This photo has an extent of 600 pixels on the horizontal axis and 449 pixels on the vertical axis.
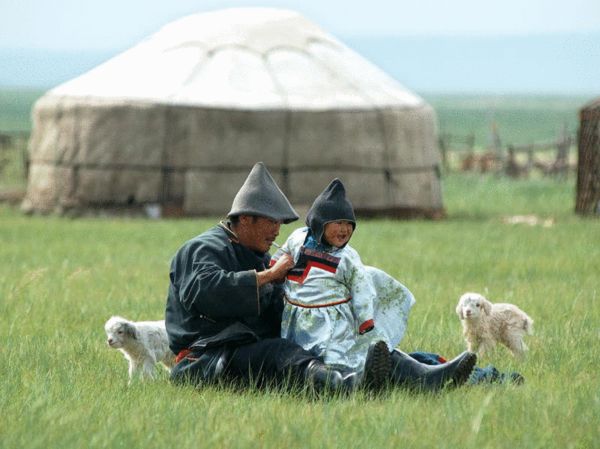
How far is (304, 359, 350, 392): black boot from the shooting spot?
546 centimetres

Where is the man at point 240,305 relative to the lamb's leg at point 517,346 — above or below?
above

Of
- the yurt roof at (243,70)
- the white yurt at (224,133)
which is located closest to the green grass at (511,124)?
the yurt roof at (243,70)

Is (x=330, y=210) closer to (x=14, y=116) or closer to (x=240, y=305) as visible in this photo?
(x=240, y=305)

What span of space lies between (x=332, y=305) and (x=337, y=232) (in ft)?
1.01

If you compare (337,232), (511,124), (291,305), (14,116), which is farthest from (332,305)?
(511,124)

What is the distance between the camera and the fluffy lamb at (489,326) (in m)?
6.77

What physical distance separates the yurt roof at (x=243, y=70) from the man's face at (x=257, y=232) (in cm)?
1204

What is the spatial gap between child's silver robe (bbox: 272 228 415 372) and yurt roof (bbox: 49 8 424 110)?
12.2 m

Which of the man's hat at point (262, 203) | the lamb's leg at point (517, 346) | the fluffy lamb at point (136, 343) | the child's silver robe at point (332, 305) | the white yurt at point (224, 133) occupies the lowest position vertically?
the white yurt at point (224, 133)

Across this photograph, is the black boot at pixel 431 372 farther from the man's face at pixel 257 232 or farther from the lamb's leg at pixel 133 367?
the lamb's leg at pixel 133 367

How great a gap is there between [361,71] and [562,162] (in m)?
11.0

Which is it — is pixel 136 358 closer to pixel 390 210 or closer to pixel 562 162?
pixel 390 210

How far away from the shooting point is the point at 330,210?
5609 mm

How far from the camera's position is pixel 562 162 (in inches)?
1160
